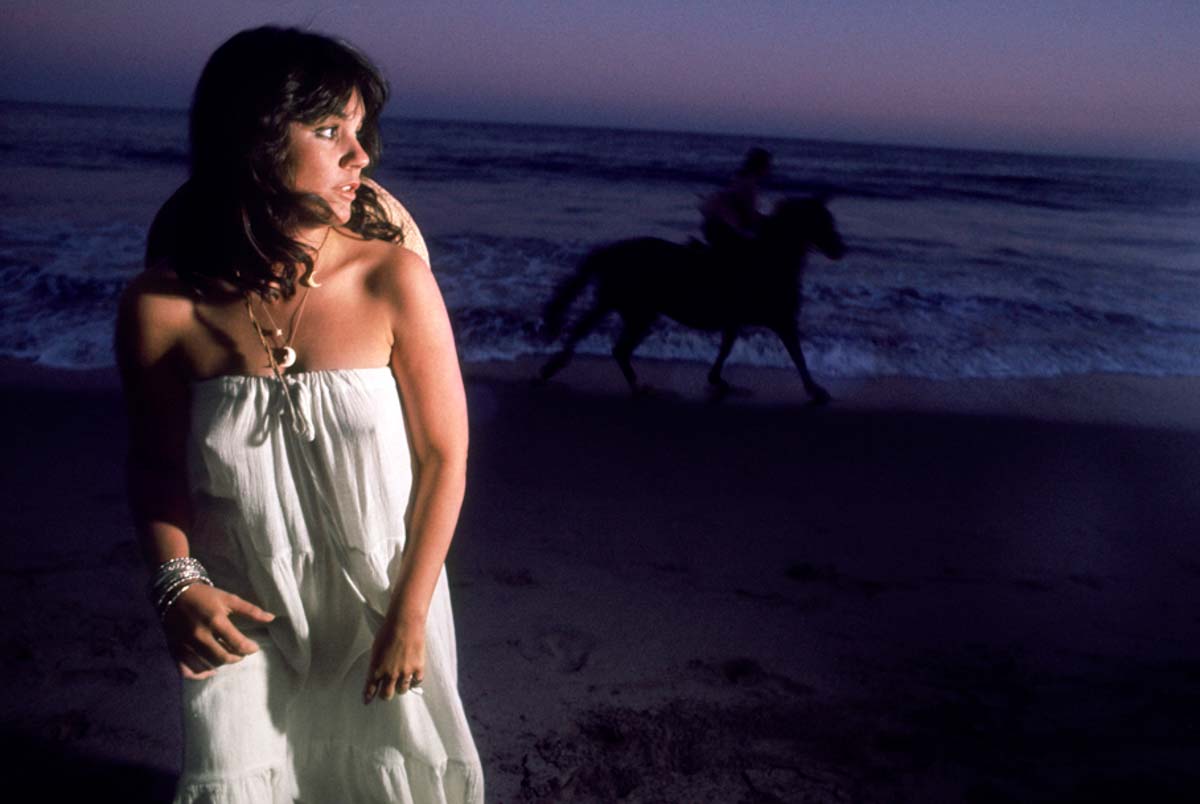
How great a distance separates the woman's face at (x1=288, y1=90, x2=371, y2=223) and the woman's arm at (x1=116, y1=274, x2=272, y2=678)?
0.84ft

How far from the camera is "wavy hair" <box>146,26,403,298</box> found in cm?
125

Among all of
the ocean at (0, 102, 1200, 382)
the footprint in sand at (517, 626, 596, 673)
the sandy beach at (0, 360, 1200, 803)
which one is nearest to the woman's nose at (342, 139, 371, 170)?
the sandy beach at (0, 360, 1200, 803)

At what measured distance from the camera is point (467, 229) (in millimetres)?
13773

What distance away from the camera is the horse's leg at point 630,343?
6555mm

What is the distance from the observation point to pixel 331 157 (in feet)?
4.31

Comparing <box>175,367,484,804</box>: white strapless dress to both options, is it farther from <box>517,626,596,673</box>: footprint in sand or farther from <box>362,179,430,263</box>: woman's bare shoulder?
<box>517,626,596,673</box>: footprint in sand

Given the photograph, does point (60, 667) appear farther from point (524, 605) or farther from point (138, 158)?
point (138, 158)

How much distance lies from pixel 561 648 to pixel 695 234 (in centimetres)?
1358

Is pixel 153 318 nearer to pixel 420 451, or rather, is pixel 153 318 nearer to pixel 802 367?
pixel 420 451

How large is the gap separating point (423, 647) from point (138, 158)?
22.1 meters


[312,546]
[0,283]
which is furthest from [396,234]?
[0,283]

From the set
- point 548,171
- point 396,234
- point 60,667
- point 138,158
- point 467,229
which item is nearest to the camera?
point 396,234

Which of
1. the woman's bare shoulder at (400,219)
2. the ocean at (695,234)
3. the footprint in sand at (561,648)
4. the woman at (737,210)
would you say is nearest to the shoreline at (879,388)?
the ocean at (695,234)

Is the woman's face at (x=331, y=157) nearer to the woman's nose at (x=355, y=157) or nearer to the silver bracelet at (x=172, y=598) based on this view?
the woman's nose at (x=355, y=157)
